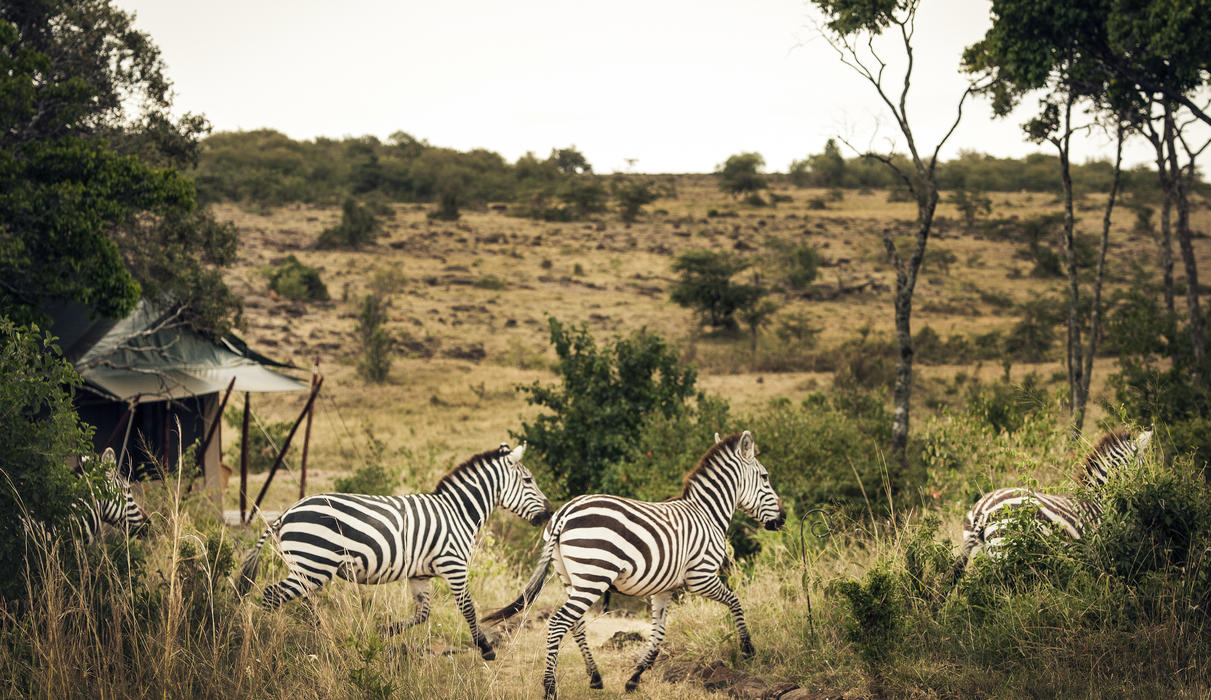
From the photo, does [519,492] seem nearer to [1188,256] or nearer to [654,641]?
[654,641]

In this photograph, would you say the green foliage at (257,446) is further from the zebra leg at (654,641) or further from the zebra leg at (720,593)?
the zebra leg at (720,593)

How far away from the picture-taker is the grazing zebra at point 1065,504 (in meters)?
5.89

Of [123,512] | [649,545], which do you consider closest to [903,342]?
[649,545]

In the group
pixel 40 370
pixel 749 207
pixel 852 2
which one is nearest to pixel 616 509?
pixel 40 370

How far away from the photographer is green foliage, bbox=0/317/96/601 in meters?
4.83

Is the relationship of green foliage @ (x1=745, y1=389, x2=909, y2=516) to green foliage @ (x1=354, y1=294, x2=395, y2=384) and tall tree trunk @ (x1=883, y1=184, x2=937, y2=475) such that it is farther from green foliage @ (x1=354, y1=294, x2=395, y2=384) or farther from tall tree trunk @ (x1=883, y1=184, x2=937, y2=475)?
green foliage @ (x1=354, y1=294, x2=395, y2=384)

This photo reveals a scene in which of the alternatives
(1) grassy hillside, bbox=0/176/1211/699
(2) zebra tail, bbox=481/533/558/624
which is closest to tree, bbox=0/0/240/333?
(1) grassy hillside, bbox=0/176/1211/699

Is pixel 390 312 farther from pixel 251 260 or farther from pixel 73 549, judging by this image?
pixel 73 549

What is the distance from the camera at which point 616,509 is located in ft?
17.7

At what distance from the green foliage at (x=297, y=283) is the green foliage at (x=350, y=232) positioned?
22.9 ft

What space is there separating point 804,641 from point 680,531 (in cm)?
125

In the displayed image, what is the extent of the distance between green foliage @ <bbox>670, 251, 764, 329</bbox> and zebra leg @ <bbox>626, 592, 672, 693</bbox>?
24.9m

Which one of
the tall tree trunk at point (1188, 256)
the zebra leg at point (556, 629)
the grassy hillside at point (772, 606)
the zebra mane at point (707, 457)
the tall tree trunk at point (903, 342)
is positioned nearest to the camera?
the grassy hillside at point (772, 606)

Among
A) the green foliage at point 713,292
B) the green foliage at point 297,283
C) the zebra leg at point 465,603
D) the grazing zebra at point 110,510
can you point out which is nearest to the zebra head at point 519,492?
the zebra leg at point 465,603
